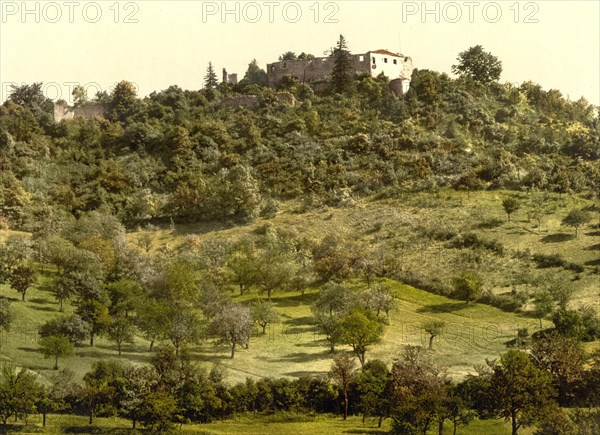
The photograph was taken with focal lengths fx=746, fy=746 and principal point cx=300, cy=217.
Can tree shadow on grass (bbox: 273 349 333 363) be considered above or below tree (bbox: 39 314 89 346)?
below

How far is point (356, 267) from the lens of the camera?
5634 cm

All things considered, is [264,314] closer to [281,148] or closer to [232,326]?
[232,326]

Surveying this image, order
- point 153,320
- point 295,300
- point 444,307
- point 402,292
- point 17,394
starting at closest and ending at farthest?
1. point 17,394
2. point 153,320
3. point 444,307
4. point 402,292
5. point 295,300

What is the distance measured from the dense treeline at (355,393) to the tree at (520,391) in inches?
1.9

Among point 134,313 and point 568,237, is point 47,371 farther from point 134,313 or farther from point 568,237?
point 568,237

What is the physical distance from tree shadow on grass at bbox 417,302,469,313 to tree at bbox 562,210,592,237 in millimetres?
14924

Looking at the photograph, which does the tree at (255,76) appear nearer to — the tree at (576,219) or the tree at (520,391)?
the tree at (576,219)

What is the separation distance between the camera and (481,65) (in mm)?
99938

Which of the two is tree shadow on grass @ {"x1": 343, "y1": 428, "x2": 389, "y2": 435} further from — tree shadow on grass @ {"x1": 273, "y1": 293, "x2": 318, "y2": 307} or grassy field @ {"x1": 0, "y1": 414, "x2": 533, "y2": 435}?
tree shadow on grass @ {"x1": 273, "y1": 293, "x2": 318, "y2": 307}

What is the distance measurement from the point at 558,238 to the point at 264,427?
34.8 metres

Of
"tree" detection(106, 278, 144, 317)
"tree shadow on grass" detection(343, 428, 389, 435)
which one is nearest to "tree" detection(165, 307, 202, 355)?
"tree" detection(106, 278, 144, 317)

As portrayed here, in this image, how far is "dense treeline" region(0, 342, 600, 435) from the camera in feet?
116

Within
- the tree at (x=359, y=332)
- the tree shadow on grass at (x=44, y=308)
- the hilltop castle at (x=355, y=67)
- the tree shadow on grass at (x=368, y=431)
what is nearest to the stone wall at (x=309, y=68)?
the hilltop castle at (x=355, y=67)

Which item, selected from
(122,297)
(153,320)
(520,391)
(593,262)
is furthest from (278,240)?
(520,391)
